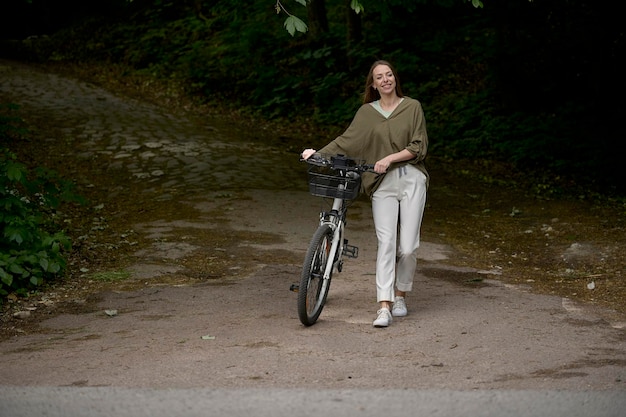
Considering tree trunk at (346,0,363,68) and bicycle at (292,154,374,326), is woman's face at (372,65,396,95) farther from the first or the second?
tree trunk at (346,0,363,68)

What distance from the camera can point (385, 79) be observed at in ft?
21.7

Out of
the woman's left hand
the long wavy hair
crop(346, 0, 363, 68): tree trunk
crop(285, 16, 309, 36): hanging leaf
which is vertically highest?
crop(346, 0, 363, 68): tree trunk

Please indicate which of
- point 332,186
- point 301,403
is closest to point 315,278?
point 332,186

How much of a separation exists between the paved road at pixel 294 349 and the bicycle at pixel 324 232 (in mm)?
220

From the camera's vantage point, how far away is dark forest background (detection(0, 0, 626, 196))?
669 inches

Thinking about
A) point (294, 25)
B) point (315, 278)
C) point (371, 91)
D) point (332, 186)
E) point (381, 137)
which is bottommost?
point (315, 278)

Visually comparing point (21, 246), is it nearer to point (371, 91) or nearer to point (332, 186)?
point (332, 186)

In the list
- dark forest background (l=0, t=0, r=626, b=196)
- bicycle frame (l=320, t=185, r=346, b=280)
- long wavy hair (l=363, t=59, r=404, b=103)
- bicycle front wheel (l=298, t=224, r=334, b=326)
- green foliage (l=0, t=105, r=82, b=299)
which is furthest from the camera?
dark forest background (l=0, t=0, r=626, b=196)

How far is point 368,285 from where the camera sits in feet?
27.2

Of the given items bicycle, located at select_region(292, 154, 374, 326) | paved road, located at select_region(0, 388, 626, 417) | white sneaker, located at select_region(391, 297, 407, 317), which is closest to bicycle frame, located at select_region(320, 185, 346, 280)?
bicycle, located at select_region(292, 154, 374, 326)

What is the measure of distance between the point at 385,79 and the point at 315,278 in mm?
1590

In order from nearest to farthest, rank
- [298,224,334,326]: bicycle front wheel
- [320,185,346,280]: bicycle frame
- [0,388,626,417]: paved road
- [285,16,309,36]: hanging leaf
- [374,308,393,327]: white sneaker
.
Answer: [0,388,626,417]: paved road → [298,224,334,326]: bicycle front wheel → [374,308,393,327]: white sneaker → [320,185,346,280]: bicycle frame → [285,16,309,36]: hanging leaf

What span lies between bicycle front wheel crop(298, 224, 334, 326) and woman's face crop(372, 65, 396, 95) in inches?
44.4

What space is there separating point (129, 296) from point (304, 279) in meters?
2.26
